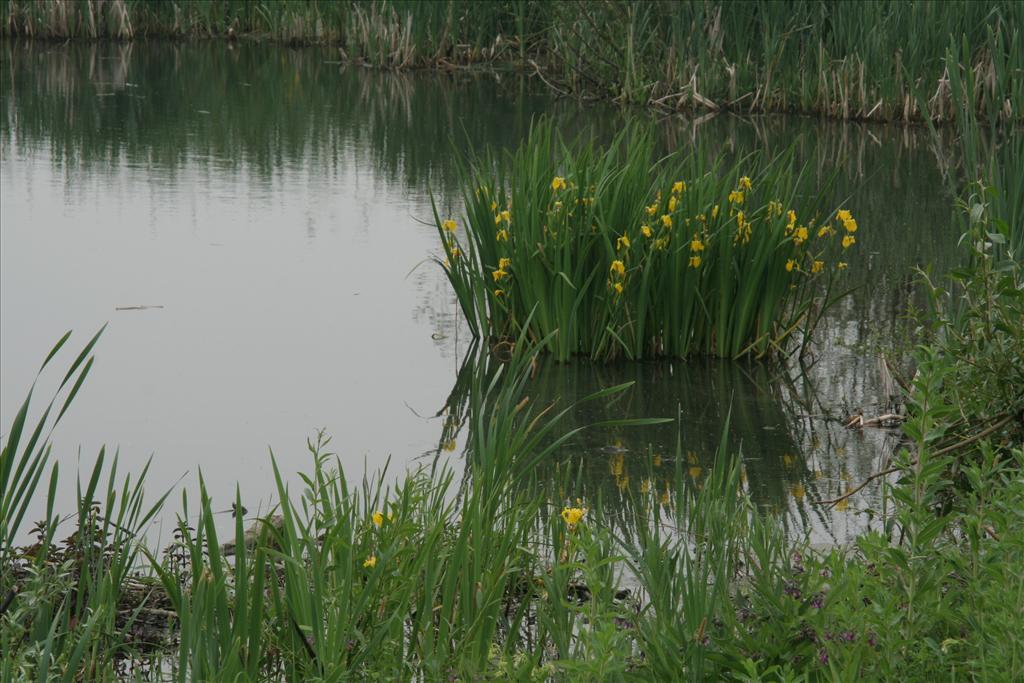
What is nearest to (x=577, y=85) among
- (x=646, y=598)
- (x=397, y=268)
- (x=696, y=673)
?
(x=397, y=268)

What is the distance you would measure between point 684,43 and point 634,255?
7.77 metres

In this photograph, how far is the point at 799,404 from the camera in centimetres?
544

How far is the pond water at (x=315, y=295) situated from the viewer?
4.86 metres

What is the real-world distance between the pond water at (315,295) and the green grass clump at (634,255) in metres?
0.16

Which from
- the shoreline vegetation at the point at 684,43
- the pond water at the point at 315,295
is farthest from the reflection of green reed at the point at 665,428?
the shoreline vegetation at the point at 684,43

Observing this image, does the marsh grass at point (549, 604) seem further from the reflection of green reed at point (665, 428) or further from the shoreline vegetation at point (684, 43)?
the shoreline vegetation at point (684, 43)

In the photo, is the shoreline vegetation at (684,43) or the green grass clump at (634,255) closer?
the green grass clump at (634,255)

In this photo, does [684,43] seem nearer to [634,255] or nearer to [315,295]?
[315,295]

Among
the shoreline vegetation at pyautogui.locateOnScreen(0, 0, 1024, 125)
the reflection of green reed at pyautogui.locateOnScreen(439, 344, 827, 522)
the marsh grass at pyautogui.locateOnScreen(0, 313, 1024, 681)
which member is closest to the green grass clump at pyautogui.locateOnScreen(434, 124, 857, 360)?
the reflection of green reed at pyautogui.locateOnScreen(439, 344, 827, 522)

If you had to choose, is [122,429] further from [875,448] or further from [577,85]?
[577,85]

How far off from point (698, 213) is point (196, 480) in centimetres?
232

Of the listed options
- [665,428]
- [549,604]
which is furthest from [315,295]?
[549,604]

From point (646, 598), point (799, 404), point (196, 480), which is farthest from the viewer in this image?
point (799, 404)

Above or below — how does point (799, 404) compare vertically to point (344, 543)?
below
